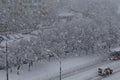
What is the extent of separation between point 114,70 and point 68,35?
772cm

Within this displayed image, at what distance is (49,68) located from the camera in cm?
3678

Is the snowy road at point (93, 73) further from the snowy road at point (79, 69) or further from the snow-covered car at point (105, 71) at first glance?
the snow-covered car at point (105, 71)

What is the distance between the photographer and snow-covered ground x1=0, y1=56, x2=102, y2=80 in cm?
3409

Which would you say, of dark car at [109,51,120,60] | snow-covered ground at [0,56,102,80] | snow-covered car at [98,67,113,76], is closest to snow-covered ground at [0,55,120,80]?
snow-covered ground at [0,56,102,80]

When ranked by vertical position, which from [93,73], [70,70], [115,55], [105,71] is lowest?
[93,73]

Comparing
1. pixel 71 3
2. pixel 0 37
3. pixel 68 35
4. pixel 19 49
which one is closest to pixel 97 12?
pixel 71 3

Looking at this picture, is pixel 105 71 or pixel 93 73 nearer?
pixel 105 71

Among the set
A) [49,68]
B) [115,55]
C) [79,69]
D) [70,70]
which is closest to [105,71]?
[79,69]

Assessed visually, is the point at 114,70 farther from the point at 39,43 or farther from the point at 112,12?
the point at 112,12

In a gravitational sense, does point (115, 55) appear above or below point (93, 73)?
above

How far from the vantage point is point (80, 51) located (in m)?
41.3

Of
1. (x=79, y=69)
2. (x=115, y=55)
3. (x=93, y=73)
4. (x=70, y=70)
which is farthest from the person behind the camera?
(x=115, y=55)

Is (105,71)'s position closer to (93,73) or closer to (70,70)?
(93,73)

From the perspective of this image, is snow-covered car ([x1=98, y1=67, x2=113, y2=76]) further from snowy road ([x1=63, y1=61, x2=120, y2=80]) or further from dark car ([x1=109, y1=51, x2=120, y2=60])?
dark car ([x1=109, y1=51, x2=120, y2=60])
